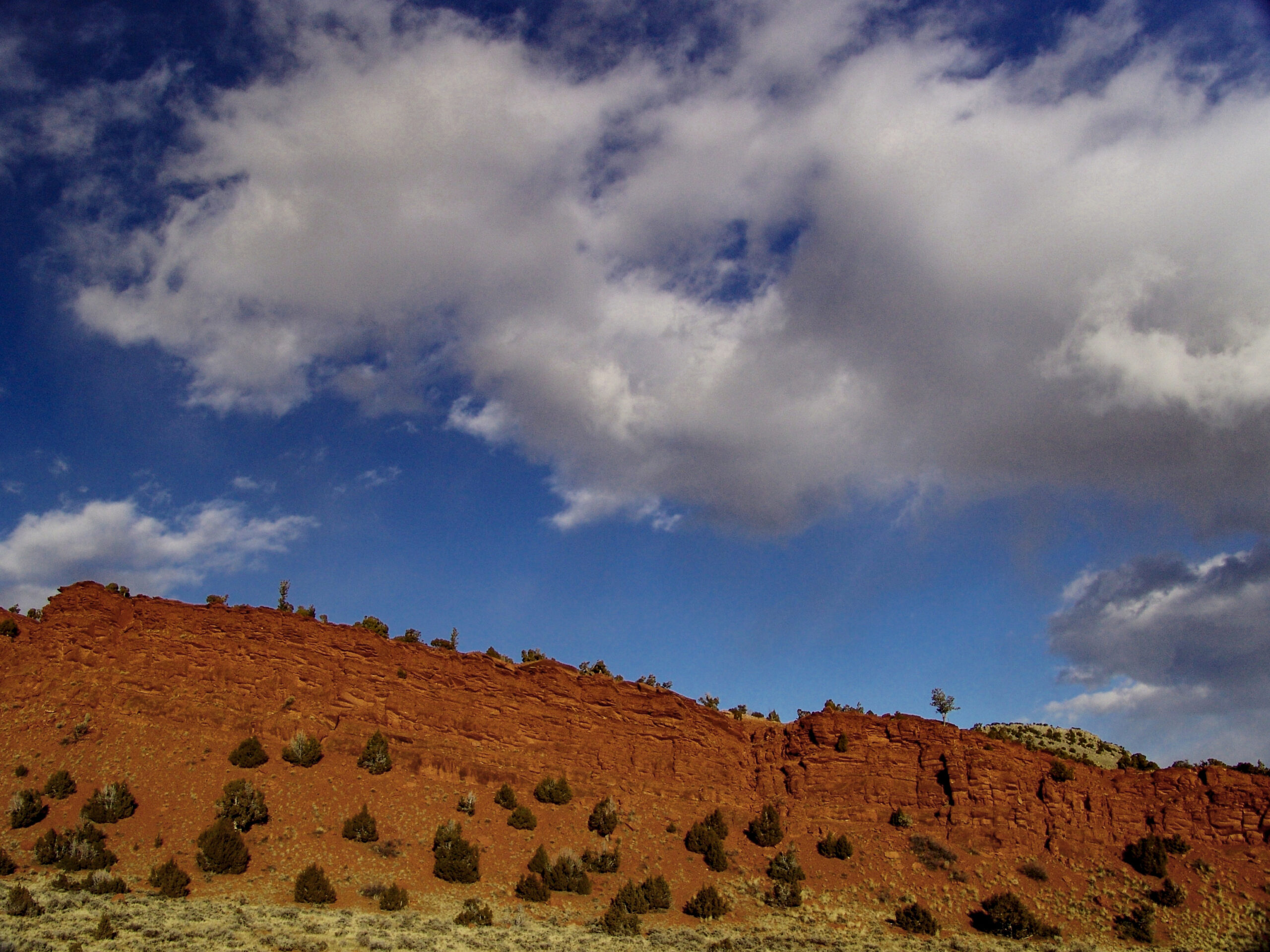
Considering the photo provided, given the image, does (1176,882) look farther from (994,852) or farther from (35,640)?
(35,640)

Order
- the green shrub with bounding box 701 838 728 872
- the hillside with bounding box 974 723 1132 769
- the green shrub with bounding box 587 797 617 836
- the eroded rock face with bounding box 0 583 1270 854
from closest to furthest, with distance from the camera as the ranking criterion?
the green shrub with bounding box 701 838 728 872
the green shrub with bounding box 587 797 617 836
the eroded rock face with bounding box 0 583 1270 854
the hillside with bounding box 974 723 1132 769

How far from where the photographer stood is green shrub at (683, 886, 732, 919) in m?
24.9

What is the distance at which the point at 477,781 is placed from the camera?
29094 mm

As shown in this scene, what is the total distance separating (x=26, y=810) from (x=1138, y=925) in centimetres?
3464

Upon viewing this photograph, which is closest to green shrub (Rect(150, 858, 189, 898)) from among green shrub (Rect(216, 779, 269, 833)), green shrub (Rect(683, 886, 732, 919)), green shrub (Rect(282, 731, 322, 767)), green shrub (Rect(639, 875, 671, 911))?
green shrub (Rect(216, 779, 269, 833))

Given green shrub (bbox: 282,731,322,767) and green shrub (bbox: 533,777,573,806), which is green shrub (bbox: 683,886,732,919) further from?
green shrub (bbox: 282,731,322,767)

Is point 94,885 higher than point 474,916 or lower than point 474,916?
higher

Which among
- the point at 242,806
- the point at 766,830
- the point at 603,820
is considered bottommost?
the point at 242,806

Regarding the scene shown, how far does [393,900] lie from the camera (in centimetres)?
2223

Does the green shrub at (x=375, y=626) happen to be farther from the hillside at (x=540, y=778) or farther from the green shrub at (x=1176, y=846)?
the green shrub at (x=1176, y=846)

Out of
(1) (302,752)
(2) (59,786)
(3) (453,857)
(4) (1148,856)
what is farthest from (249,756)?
(4) (1148,856)

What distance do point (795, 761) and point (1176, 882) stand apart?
1345cm

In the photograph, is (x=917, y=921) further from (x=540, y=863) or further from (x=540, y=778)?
(x=540, y=778)

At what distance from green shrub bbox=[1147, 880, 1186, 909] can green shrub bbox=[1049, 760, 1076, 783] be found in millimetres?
4454
